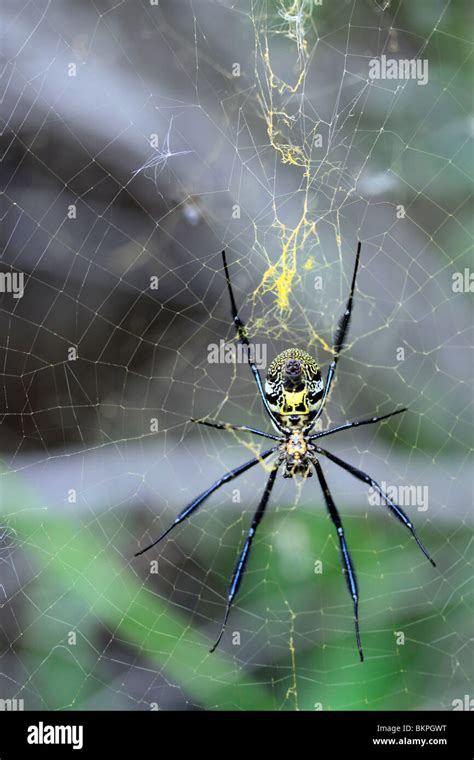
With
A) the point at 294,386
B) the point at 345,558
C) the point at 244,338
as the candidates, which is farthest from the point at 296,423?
the point at 345,558

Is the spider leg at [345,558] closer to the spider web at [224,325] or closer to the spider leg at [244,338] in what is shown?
the spider web at [224,325]

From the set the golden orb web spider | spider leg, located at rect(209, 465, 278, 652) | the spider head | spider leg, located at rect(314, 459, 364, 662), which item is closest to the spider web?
spider leg, located at rect(314, 459, 364, 662)

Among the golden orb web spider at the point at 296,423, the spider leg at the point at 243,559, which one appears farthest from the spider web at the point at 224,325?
the spider leg at the point at 243,559

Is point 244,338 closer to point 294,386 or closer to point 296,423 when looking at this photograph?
point 294,386

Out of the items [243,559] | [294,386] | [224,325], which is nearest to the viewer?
[294,386]

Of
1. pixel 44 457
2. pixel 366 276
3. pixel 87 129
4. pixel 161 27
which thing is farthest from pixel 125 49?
pixel 44 457
